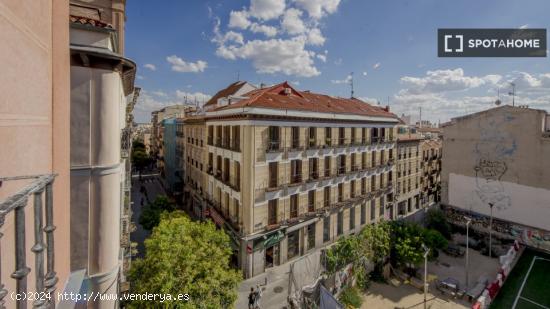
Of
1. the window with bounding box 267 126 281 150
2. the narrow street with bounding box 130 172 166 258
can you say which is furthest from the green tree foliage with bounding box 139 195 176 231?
the window with bounding box 267 126 281 150

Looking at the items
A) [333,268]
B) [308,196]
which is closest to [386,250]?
[333,268]

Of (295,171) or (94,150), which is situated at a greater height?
(94,150)

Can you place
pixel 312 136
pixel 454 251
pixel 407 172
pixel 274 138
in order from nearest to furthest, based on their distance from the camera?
1. pixel 274 138
2. pixel 312 136
3. pixel 454 251
4. pixel 407 172

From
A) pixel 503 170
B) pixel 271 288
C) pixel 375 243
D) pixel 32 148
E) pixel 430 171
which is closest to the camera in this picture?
pixel 32 148

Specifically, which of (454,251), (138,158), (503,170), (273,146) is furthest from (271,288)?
(138,158)

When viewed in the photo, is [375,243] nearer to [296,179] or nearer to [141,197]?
[296,179]

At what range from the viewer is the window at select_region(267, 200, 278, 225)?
20.5m

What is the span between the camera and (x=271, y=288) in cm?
1883

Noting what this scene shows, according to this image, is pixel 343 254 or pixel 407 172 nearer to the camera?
pixel 343 254

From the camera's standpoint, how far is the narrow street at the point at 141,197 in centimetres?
2553

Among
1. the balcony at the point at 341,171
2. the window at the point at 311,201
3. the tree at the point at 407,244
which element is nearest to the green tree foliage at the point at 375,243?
the tree at the point at 407,244

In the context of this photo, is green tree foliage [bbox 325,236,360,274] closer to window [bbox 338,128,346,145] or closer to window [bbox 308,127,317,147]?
window [bbox 308,127,317,147]

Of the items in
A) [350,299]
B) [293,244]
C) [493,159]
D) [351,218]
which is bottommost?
[350,299]

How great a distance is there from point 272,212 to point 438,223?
19297 millimetres
